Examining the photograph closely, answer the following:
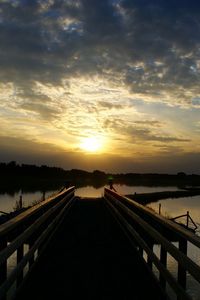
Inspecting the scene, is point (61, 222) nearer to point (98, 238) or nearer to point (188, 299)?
point (98, 238)

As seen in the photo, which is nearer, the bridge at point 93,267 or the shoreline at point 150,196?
the bridge at point 93,267

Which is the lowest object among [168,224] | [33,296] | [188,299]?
[33,296]

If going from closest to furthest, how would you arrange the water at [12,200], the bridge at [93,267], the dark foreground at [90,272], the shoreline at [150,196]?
1. the bridge at [93,267]
2. the dark foreground at [90,272]
3. the water at [12,200]
4. the shoreline at [150,196]

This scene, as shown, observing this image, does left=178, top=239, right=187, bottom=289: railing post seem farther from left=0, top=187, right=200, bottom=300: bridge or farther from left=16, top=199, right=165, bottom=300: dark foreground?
left=16, top=199, right=165, bottom=300: dark foreground

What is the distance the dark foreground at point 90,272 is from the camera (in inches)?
260

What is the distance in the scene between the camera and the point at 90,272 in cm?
795

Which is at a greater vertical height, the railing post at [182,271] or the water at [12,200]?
the railing post at [182,271]

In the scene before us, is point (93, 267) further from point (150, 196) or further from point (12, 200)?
point (150, 196)

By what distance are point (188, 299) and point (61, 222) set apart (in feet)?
37.2

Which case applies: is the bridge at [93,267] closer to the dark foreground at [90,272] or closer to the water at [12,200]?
the dark foreground at [90,272]

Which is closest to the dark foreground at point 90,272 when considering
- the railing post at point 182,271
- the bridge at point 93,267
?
the bridge at point 93,267

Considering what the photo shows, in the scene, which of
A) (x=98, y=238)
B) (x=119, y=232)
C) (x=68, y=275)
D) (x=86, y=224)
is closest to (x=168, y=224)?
(x=68, y=275)

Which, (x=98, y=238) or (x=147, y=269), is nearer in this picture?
(x=147, y=269)

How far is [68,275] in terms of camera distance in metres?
7.67
